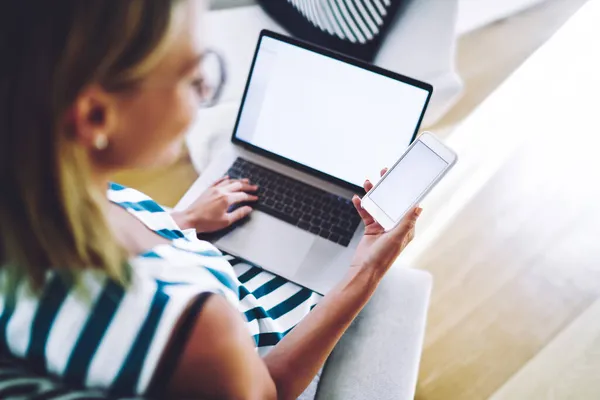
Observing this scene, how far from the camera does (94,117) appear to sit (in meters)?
0.41

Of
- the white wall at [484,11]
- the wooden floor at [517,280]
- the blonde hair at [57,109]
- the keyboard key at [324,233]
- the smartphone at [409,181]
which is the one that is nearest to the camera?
the blonde hair at [57,109]

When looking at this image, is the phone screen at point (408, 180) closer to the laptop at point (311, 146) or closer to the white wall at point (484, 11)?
the laptop at point (311, 146)

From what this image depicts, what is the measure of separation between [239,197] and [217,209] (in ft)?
0.17

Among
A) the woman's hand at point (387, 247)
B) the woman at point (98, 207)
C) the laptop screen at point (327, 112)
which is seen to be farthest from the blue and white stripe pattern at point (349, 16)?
the woman at point (98, 207)

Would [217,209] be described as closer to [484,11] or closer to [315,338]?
[315,338]

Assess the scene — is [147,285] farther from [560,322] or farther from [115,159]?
[560,322]

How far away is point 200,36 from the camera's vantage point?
426 mm

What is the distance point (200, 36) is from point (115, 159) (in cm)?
14

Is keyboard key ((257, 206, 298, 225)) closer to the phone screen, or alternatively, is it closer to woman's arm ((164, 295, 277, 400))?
the phone screen

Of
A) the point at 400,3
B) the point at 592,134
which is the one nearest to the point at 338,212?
the point at 400,3

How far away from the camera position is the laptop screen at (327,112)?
830 mm

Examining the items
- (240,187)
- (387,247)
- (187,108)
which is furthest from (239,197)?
(187,108)

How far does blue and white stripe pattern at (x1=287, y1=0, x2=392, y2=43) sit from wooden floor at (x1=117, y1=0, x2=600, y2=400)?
1.39ft

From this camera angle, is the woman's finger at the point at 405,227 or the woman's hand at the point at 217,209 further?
the woman's hand at the point at 217,209
